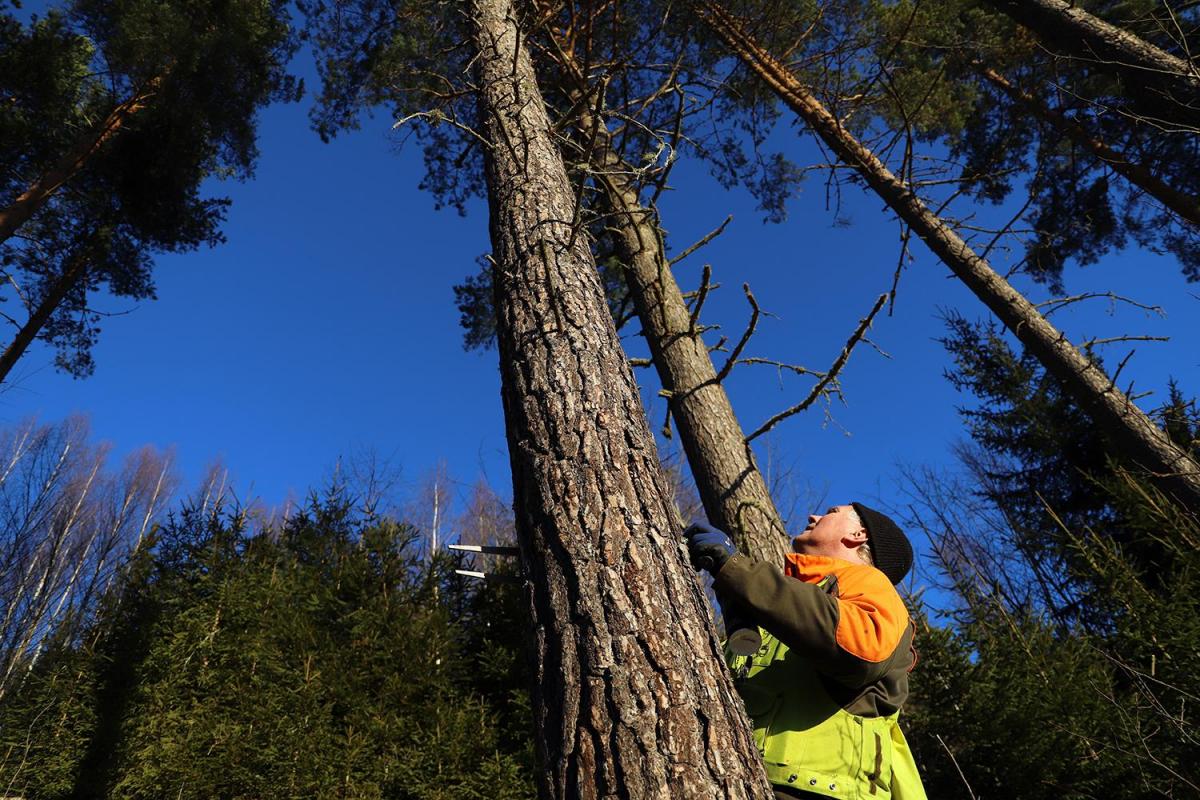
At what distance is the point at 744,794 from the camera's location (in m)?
1.15

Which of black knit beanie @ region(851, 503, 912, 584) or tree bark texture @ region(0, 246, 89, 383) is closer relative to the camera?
black knit beanie @ region(851, 503, 912, 584)

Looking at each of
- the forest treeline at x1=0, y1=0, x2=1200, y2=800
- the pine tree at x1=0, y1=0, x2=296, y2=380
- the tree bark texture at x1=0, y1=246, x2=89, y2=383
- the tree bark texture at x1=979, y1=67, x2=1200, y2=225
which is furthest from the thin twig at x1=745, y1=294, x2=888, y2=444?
the tree bark texture at x1=0, y1=246, x2=89, y2=383

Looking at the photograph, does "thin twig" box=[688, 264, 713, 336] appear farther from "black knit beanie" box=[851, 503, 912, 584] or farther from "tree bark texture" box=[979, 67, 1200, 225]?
"tree bark texture" box=[979, 67, 1200, 225]

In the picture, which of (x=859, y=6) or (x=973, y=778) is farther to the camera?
(x=859, y=6)

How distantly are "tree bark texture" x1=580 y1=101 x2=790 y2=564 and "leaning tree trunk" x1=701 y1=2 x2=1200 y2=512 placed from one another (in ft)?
6.88

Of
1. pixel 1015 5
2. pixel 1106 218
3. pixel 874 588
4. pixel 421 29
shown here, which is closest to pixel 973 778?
pixel 874 588

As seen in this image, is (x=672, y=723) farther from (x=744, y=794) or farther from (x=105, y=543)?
(x=105, y=543)

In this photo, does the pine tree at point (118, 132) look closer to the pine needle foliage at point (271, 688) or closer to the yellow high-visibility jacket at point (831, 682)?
the pine needle foliage at point (271, 688)

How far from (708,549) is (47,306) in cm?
1047

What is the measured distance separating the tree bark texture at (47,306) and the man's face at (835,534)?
10.1 metres

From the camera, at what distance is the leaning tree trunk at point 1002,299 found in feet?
14.3

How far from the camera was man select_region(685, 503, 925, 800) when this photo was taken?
1.42m

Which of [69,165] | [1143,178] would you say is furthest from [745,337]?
[69,165]

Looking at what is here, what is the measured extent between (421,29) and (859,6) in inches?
163
